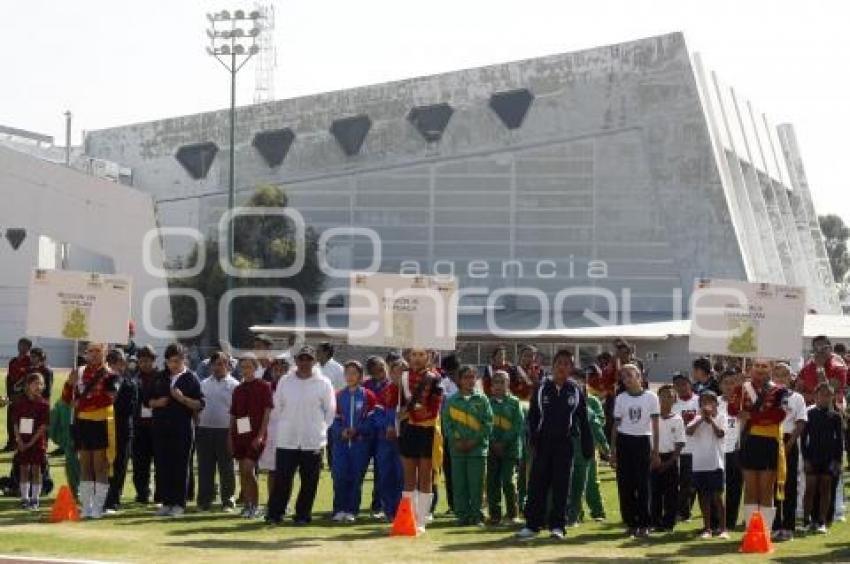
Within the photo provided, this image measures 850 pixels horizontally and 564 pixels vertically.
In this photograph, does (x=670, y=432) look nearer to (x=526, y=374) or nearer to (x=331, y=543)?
(x=526, y=374)

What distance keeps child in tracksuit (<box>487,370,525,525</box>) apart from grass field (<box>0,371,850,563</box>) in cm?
53

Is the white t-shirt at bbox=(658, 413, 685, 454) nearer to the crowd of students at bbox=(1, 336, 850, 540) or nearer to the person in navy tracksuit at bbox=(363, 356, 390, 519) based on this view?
the crowd of students at bbox=(1, 336, 850, 540)

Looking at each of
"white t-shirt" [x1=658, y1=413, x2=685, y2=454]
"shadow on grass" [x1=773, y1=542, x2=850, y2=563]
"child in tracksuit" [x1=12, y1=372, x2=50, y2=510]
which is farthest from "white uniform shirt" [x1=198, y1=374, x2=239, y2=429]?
"shadow on grass" [x1=773, y1=542, x2=850, y2=563]

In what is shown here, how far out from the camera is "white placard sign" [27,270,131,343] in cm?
1677

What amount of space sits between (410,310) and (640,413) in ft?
8.04

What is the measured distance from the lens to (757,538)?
46.3 ft

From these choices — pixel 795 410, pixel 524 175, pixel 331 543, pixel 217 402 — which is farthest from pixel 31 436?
pixel 524 175

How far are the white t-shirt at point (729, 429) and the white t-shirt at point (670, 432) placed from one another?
376mm

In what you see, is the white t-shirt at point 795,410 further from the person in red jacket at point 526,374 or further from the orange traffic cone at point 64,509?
the orange traffic cone at point 64,509

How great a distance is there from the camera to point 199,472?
56.7 feet

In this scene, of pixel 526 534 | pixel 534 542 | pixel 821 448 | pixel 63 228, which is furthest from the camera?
pixel 63 228

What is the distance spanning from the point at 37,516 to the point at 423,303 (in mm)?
4105

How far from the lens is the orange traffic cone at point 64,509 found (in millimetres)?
15758

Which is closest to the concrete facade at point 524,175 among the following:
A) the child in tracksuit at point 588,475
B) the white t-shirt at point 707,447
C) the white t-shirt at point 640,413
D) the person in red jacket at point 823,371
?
the person in red jacket at point 823,371
